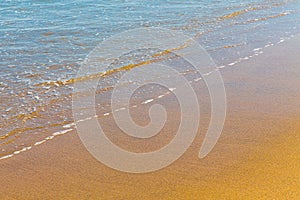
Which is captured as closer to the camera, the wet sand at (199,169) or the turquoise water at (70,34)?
the wet sand at (199,169)

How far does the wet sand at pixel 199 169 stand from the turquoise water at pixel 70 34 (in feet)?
1.99

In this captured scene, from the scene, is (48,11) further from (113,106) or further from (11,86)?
(113,106)

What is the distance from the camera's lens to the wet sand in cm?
369

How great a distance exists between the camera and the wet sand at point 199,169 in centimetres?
369

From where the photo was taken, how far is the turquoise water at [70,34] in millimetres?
5578

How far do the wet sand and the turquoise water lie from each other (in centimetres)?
61

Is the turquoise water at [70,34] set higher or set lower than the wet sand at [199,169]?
lower

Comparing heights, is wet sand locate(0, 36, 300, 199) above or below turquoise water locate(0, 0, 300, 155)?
above

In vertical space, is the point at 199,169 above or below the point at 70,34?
above

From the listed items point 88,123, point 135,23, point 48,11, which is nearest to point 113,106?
point 88,123

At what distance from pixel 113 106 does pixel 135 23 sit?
5.03m

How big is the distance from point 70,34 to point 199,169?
5936 millimetres

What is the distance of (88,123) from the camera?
16.9 feet

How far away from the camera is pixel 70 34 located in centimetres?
925
